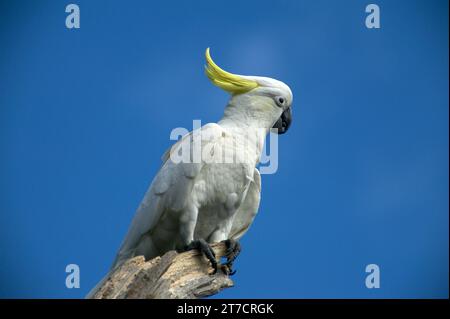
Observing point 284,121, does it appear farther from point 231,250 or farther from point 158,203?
point 158,203

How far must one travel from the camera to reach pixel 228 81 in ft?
22.8

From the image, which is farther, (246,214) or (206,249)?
(246,214)

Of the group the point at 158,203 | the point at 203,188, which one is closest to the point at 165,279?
the point at 158,203

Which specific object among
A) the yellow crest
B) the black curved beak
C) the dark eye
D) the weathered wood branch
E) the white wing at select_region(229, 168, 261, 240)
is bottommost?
the weathered wood branch

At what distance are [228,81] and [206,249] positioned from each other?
192 centimetres

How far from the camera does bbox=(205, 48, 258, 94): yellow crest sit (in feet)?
22.7

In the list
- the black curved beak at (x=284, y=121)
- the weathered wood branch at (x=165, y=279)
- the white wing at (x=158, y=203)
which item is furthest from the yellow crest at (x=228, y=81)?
the weathered wood branch at (x=165, y=279)

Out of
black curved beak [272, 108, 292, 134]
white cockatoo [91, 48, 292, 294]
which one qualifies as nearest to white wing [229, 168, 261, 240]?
white cockatoo [91, 48, 292, 294]

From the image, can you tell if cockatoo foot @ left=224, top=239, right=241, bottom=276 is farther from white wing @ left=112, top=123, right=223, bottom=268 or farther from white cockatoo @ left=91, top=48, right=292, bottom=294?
white wing @ left=112, top=123, right=223, bottom=268

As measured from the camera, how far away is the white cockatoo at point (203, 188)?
6148 mm

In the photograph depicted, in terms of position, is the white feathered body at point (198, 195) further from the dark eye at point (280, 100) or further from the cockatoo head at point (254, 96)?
the dark eye at point (280, 100)

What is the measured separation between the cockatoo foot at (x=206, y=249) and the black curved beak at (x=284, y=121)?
1754 millimetres

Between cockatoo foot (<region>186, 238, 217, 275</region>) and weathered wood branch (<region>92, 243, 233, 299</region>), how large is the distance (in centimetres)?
4
